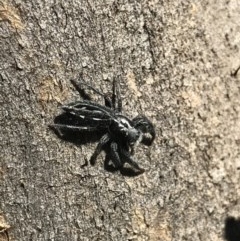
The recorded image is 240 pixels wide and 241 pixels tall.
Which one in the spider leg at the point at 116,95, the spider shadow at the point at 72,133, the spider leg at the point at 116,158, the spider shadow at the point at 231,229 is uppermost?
the spider leg at the point at 116,95

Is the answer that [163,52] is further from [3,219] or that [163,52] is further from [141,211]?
[3,219]

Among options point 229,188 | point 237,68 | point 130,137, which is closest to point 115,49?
point 130,137

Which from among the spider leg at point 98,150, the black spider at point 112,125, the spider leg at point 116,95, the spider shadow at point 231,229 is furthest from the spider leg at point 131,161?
the spider shadow at point 231,229

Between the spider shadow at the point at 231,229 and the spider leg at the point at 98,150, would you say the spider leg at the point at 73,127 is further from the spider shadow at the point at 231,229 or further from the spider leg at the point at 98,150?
the spider shadow at the point at 231,229

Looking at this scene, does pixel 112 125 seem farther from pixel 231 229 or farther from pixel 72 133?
pixel 231 229

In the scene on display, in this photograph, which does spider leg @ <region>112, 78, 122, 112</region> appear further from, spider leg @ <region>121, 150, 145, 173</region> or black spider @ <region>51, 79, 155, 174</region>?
spider leg @ <region>121, 150, 145, 173</region>

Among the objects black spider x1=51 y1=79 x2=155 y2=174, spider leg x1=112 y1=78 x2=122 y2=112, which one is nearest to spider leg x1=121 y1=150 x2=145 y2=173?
black spider x1=51 y1=79 x2=155 y2=174

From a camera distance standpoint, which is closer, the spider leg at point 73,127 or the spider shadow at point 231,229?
the spider leg at point 73,127
